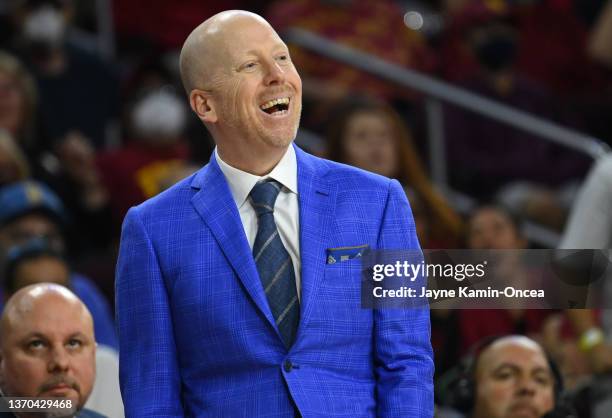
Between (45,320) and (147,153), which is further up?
(147,153)

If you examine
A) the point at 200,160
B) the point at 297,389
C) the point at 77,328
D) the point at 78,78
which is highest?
the point at 78,78

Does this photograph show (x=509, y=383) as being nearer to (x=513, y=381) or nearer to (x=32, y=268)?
(x=513, y=381)

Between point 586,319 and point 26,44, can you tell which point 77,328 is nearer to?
point 586,319

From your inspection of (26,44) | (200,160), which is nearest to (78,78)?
(26,44)

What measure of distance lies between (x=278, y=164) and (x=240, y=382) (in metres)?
0.47

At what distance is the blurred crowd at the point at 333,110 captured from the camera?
19.8ft

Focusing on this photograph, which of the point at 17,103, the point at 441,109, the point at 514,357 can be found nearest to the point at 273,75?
the point at 514,357

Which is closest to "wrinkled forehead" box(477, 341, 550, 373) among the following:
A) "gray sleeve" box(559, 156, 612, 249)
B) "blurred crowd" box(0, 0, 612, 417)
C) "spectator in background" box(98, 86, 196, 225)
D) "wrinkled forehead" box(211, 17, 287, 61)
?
"gray sleeve" box(559, 156, 612, 249)

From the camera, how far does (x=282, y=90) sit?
2924 millimetres

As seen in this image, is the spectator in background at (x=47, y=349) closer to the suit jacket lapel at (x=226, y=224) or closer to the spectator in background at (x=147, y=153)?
the suit jacket lapel at (x=226, y=224)

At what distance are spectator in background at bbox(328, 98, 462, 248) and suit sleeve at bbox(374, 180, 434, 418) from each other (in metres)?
3.03

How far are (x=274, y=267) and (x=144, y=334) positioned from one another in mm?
300

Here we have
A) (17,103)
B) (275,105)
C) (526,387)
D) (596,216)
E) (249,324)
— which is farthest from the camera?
(17,103)

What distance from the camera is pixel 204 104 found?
2971mm
